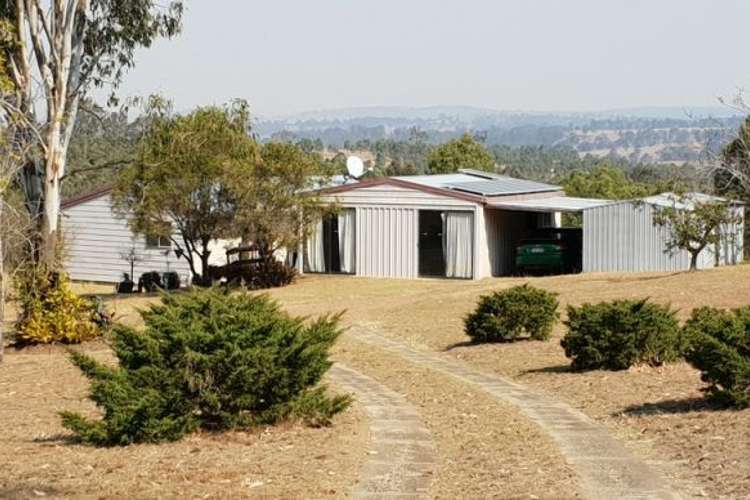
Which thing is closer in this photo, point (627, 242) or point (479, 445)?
point (479, 445)

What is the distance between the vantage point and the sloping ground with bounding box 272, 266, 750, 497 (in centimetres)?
1070

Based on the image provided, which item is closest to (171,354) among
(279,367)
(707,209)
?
(279,367)

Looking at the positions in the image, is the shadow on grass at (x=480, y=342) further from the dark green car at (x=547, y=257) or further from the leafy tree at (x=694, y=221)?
the dark green car at (x=547, y=257)

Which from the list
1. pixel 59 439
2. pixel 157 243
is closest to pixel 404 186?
pixel 157 243

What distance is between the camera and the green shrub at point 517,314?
19.6 m

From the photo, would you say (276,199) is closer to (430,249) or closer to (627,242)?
(430,249)

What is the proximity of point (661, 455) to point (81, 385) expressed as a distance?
931cm

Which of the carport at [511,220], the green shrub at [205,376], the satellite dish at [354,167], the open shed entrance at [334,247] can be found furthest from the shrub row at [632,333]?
the satellite dish at [354,167]

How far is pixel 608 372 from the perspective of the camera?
1606 cm

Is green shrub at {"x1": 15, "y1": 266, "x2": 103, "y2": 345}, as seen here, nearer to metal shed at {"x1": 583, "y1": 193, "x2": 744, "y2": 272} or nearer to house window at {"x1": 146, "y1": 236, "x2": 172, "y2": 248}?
metal shed at {"x1": 583, "y1": 193, "x2": 744, "y2": 272}

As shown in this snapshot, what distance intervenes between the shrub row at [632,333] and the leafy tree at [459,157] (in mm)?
43727

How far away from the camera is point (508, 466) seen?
1036 centimetres

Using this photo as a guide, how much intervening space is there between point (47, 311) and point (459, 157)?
4323 centimetres

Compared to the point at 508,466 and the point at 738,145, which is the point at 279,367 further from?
the point at 738,145
